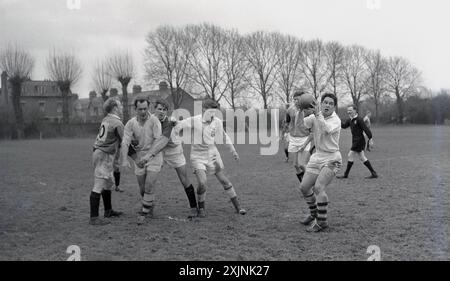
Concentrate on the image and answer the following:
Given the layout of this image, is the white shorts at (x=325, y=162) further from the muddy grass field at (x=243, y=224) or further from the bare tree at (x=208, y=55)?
the bare tree at (x=208, y=55)

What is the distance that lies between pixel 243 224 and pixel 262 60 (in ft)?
200

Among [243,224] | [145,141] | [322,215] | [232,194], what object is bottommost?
[243,224]

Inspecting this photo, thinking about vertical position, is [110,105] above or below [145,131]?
above

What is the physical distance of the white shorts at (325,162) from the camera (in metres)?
6.40

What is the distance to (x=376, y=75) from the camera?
73.9 meters

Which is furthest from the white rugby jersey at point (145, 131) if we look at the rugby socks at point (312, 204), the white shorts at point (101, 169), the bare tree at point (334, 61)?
the bare tree at point (334, 61)

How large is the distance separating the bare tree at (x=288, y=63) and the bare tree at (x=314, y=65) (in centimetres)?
118

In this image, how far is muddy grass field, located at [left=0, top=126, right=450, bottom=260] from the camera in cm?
534

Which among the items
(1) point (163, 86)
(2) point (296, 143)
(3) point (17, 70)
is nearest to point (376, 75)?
(1) point (163, 86)

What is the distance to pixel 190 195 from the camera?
295 inches

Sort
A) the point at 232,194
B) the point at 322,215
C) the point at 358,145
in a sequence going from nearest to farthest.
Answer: the point at 322,215
the point at 232,194
the point at 358,145

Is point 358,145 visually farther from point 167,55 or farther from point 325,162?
point 167,55

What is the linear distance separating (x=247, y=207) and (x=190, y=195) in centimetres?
138
